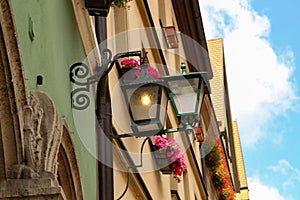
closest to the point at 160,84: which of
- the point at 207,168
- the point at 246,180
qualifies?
the point at 207,168

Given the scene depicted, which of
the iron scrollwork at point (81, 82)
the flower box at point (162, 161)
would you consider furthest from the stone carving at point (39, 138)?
the flower box at point (162, 161)

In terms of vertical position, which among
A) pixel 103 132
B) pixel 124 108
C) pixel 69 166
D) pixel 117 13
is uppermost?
pixel 117 13

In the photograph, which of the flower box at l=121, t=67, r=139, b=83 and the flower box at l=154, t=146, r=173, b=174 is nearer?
the flower box at l=121, t=67, r=139, b=83

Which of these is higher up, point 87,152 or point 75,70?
point 75,70

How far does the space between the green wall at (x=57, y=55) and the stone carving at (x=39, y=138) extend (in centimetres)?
12

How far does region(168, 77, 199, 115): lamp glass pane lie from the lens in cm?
679

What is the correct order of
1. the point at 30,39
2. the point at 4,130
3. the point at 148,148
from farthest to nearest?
the point at 148,148, the point at 30,39, the point at 4,130

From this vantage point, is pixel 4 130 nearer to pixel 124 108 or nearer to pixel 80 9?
pixel 80 9

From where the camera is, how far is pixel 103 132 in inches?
255

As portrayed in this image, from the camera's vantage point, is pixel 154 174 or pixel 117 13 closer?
pixel 117 13

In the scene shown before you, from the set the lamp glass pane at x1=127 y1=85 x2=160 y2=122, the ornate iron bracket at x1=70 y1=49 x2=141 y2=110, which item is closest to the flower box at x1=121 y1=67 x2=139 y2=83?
the lamp glass pane at x1=127 y1=85 x2=160 y2=122

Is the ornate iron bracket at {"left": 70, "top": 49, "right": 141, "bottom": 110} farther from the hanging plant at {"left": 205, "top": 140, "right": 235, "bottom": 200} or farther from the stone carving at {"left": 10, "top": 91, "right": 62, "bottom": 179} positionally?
the hanging plant at {"left": 205, "top": 140, "right": 235, "bottom": 200}

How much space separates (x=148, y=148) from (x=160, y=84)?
137 inches

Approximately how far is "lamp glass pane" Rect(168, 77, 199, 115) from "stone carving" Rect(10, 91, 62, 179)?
238 centimetres
